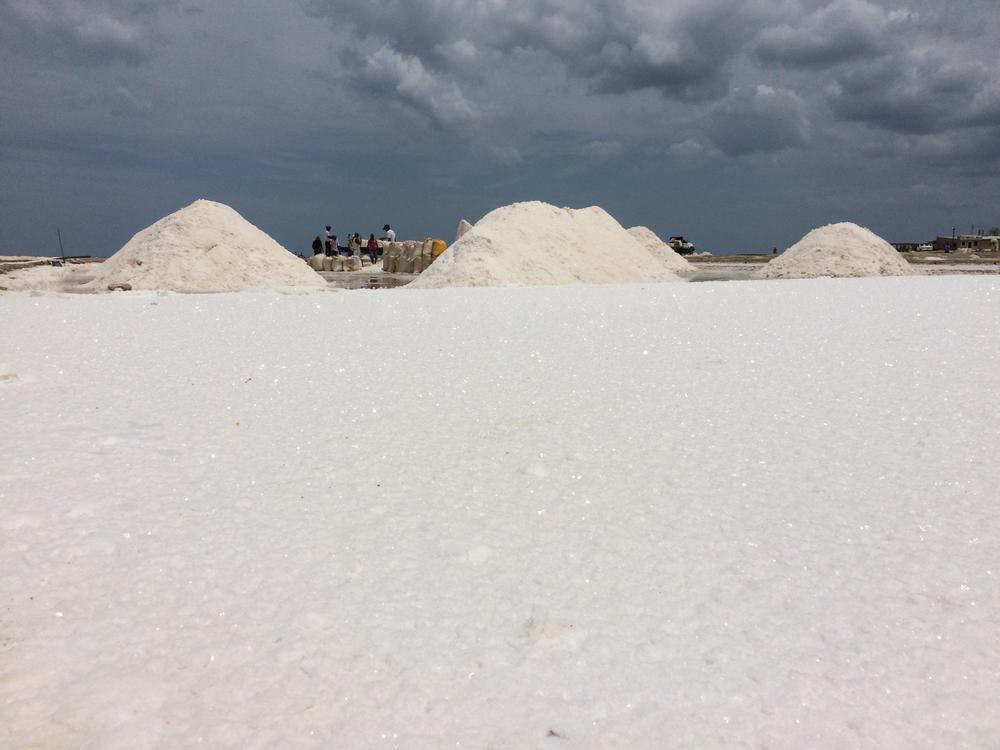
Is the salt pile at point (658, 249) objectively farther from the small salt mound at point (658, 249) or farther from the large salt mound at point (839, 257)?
the large salt mound at point (839, 257)

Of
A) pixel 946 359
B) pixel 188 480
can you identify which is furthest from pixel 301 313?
pixel 946 359

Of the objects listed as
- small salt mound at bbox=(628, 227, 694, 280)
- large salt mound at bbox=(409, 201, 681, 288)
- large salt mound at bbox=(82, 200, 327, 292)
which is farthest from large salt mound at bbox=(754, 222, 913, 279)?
large salt mound at bbox=(82, 200, 327, 292)

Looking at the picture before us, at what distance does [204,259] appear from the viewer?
1400cm

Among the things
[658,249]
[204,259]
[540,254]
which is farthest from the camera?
[658,249]

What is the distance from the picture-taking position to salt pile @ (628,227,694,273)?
28561 mm

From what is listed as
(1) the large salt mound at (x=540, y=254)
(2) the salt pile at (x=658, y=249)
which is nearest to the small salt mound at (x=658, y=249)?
(2) the salt pile at (x=658, y=249)

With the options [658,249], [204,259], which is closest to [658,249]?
[658,249]

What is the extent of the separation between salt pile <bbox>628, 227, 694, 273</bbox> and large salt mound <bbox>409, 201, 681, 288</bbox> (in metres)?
8.54

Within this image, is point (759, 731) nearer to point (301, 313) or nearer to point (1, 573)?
point (1, 573)

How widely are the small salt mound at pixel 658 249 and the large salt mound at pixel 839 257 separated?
7447mm

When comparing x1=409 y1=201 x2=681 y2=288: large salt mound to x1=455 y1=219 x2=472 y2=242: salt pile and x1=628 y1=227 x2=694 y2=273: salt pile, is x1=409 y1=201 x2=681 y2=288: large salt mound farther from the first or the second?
x1=628 y1=227 x2=694 y2=273: salt pile

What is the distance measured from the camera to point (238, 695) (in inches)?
63.1

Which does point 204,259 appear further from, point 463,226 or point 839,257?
point 839,257

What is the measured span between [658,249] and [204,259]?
68.5 ft
